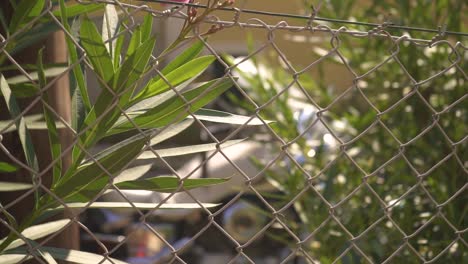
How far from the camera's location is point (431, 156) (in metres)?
3.58

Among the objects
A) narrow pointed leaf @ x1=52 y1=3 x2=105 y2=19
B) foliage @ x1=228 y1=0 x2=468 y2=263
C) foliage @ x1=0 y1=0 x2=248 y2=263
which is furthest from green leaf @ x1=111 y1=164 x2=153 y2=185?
foliage @ x1=228 y1=0 x2=468 y2=263

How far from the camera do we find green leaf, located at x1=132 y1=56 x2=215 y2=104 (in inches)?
73.5

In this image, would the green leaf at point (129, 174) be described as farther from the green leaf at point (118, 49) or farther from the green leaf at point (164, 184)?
the green leaf at point (118, 49)

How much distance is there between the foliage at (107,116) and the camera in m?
1.77

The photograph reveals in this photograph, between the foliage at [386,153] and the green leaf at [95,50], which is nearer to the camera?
the green leaf at [95,50]

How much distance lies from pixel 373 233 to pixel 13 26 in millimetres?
1697

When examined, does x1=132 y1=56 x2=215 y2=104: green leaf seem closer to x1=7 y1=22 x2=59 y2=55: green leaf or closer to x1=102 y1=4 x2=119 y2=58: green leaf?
x1=102 y1=4 x2=119 y2=58: green leaf

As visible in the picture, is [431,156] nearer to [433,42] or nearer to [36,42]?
[433,42]

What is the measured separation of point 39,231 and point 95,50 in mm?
410

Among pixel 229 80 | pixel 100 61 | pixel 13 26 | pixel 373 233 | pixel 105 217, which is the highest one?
pixel 105 217

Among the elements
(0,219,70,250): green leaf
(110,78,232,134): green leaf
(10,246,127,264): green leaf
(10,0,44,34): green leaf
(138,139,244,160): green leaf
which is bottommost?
(10,246,127,264): green leaf

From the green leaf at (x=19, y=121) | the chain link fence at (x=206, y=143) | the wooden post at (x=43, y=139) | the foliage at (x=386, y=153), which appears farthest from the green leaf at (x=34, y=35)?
the foliage at (x=386, y=153)

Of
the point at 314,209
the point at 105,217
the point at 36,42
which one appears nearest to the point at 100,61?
the point at 36,42

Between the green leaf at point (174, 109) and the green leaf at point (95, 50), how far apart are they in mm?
124
